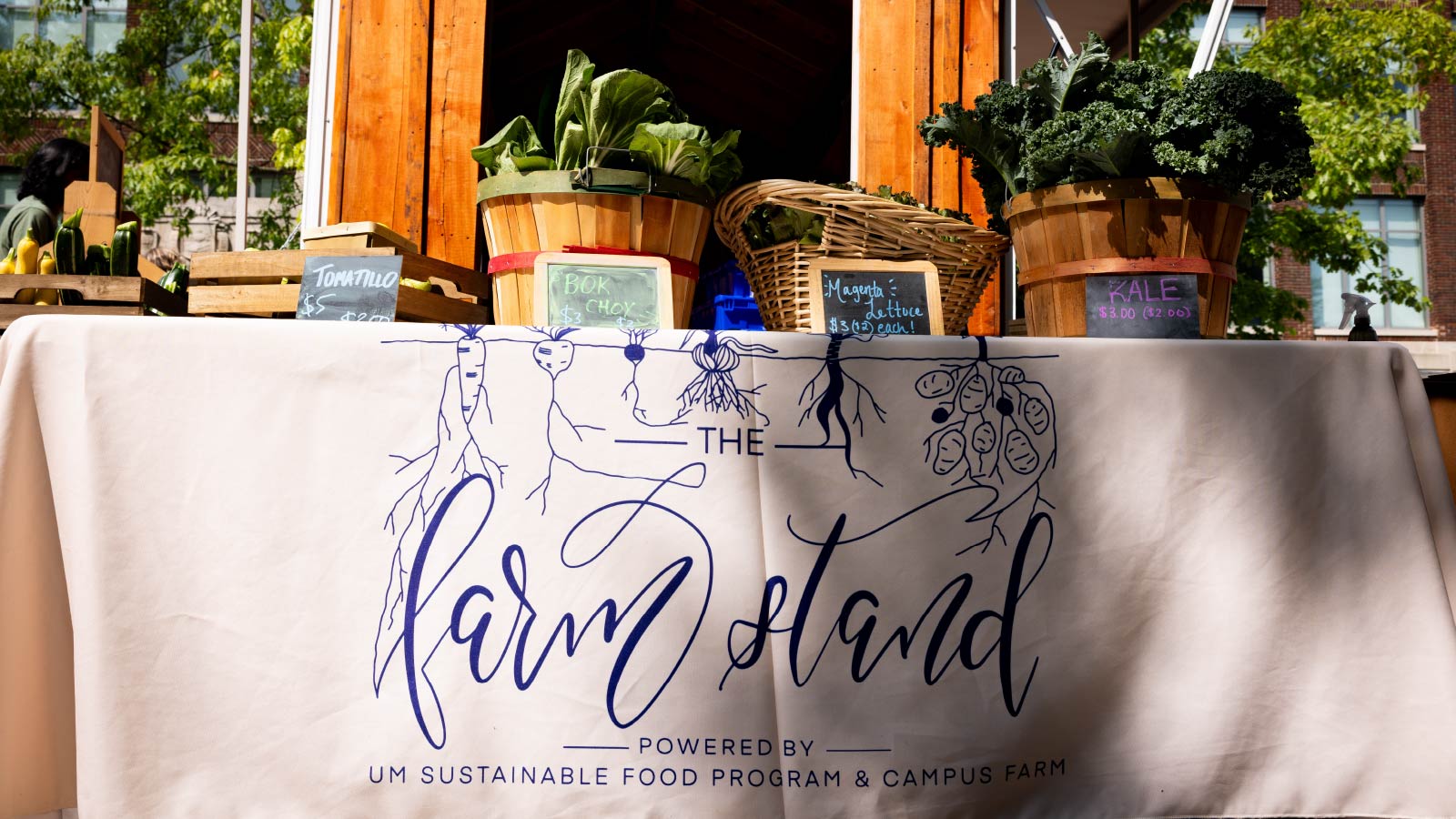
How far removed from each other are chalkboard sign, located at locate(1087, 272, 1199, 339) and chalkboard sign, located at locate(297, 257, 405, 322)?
137 cm

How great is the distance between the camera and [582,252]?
2.20 metres

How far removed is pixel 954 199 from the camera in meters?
3.63

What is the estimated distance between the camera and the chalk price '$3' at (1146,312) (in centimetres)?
217

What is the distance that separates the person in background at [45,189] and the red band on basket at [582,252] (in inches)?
115

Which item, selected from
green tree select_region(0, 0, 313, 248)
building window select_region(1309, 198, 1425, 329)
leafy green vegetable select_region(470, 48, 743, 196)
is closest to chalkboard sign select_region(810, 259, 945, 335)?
leafy green vegetable select_region(470, 48, 743, 196)

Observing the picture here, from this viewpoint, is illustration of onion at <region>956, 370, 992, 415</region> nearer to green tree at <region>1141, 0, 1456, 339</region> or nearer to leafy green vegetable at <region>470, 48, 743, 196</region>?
leafy green vegetable at <region>470, 48, 743, 196</region>

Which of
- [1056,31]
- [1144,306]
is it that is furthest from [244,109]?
[1056,31]

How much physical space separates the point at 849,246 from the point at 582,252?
56 centimetres

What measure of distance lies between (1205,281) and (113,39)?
22.2 m

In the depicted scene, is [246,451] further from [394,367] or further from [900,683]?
[900,683]

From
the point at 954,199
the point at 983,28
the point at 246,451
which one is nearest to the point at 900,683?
the point at 246,451

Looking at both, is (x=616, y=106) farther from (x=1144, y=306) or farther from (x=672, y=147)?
(x=1144, y=306)

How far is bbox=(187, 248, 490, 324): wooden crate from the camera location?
7.39ft

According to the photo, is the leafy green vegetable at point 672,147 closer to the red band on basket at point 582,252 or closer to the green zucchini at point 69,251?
the red band on basket at point 582,252
